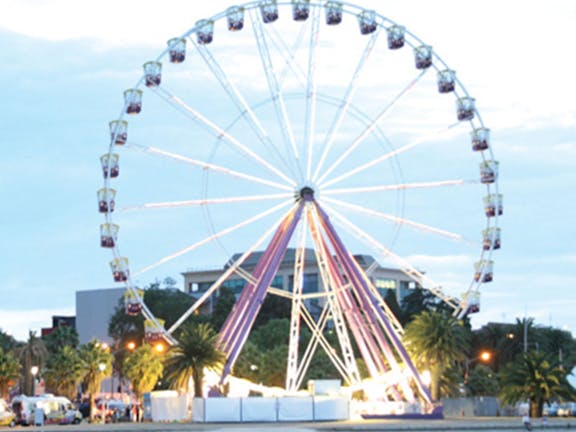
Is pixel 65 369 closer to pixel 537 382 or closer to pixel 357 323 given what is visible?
pixel 357 323

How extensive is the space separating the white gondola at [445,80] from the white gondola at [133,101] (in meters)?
17.5

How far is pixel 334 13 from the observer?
7250 centimetres

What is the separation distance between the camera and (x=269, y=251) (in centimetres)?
7688

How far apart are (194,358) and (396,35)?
891 inches

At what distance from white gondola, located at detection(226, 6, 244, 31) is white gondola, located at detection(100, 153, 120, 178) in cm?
1007

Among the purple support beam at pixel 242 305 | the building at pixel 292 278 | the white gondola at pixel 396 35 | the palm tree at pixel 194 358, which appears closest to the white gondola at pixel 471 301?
the purple support beam at pixel 242 305

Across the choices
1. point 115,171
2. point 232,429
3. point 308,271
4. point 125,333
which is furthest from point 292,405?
point 308,271

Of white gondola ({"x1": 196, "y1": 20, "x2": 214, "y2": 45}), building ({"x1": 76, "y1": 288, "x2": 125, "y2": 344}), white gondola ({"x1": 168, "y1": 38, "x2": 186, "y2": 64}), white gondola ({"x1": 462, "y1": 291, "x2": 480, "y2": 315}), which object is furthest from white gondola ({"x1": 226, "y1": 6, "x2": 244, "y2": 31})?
building ({"x1": 76, "y1": 288, "x2": 125, "y2": 344})

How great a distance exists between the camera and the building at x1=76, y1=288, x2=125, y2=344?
17012 centimetres

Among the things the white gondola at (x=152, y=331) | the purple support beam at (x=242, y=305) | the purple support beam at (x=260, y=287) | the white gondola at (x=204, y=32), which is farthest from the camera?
the purple support beam at (x=242, y=305)

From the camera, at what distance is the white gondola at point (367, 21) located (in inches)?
2872

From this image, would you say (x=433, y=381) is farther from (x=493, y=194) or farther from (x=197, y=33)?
(x=197, y=33)

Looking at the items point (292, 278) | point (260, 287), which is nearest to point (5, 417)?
point (260, 287)

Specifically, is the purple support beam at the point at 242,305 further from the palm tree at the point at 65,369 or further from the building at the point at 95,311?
the building at the point at 95,311
